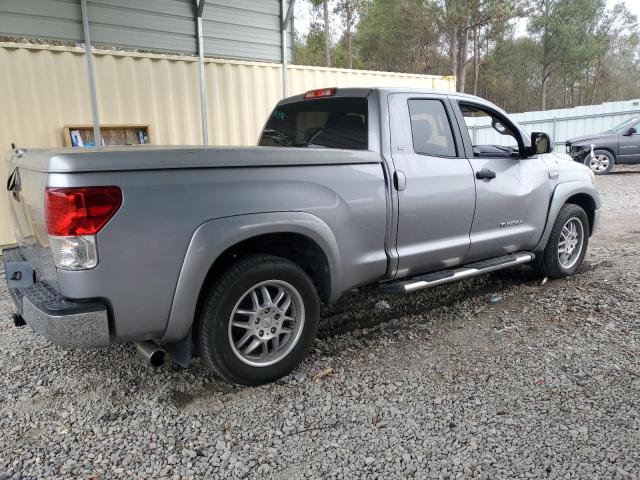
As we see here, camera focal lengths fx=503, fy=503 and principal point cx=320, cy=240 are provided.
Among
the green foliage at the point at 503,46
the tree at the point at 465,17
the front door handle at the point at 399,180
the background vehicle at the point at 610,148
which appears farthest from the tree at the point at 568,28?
the front door handle at the point at 399,180

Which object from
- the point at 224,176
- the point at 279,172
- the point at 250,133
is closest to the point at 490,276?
the point at 279,172

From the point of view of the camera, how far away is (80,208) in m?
2.50

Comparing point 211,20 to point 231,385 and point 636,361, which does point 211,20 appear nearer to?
point 231,385

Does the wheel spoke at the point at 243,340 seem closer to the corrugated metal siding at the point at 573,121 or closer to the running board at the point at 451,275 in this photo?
the running board at the point at 451,275

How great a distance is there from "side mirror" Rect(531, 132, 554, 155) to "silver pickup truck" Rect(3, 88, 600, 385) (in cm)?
2

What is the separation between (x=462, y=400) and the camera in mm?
3047

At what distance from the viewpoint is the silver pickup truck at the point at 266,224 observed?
8.48 feet

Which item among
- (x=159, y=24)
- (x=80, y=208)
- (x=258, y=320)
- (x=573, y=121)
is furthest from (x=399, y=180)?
(x=573, y=121)

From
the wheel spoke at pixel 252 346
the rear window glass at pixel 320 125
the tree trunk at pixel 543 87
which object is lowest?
the wheel spoke at pixel 252 346

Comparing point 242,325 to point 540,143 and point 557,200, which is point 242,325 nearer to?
point 540,143

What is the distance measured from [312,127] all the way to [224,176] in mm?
1540

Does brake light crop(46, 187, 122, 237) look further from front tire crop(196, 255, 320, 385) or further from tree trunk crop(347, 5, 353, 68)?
tree trunk crop(347, 5, 353, 68)

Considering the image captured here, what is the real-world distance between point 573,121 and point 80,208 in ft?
70.5

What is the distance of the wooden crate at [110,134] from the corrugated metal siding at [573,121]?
14.2 meters
